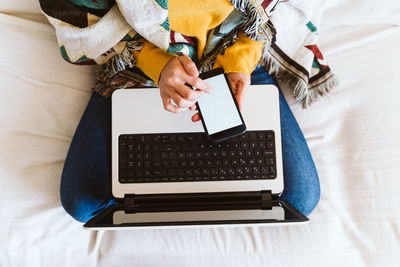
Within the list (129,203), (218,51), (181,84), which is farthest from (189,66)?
(129,203)

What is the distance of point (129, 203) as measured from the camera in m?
0.66

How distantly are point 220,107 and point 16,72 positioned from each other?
55cm

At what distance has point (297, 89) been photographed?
2.70ft

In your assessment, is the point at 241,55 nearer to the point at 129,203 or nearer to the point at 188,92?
the point at 188,92

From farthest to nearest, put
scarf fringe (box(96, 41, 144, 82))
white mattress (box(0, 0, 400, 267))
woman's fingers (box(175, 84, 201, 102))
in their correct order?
white mattress (box(0, 0, 400, 267)) → scarf fringe (box(96, 41, 144, 82)) → woman's fingers (box(175, 84, 201, 102))

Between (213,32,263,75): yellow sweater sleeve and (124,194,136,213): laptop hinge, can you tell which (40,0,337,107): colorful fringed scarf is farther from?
(124,194,136,213): laptop hinge

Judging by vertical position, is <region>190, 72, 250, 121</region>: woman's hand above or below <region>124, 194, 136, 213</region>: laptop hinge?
above

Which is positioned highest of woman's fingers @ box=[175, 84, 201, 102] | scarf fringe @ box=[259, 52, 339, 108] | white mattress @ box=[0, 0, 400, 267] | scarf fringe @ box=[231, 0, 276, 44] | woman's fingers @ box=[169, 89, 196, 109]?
scarf fringe @ box=[231, 0, 276, 44]

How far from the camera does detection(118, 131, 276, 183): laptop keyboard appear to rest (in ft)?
2.19

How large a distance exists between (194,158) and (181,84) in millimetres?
159

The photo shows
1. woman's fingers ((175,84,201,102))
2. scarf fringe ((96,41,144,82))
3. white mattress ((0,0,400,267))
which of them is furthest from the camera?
white mattress ((0,0,400,267))

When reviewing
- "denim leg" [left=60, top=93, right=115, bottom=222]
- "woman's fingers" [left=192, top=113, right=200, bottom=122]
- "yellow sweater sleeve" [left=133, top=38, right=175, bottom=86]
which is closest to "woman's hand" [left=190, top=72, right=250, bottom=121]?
"woman's fingers" [left=192, top=113, right=200, bottom=122]

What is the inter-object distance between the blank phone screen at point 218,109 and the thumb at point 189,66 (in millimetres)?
51

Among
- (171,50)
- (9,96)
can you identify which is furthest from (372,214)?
(9,96)
